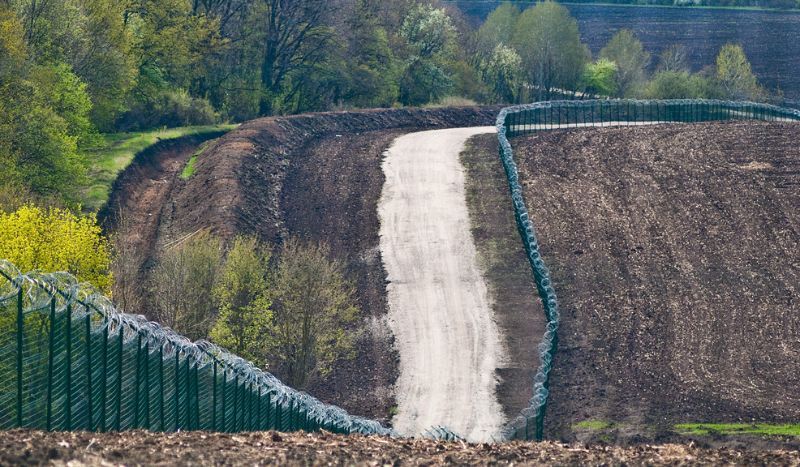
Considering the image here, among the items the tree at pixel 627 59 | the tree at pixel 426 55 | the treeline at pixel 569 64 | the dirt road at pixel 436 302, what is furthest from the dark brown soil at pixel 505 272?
the tree at pixel 627 59

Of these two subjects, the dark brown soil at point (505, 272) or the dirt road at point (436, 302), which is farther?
the dark brown soil at point (505, 272)

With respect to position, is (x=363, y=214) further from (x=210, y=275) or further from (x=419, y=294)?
(x=210, y=275)

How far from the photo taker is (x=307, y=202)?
53344 millimetres

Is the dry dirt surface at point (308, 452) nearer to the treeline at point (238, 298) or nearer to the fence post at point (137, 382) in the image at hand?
the fence post at point (137, 382)

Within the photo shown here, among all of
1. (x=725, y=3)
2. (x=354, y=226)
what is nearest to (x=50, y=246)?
(x=354, y=226)

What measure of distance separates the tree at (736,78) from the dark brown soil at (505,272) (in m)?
46.7

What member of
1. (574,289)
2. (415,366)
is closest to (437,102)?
(574,289)

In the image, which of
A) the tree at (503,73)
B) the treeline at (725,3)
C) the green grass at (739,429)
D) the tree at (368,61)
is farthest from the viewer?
the treeline at (725,3)

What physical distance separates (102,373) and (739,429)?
18.7 metres

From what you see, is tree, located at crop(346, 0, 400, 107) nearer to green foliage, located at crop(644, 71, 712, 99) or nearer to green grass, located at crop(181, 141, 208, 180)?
green grass, located at crop(181, 141, 208, 180)

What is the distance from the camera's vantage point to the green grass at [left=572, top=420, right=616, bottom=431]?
31.7 m

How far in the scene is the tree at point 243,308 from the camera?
33.4 m

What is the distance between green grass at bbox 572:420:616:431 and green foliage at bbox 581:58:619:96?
83.1 meters

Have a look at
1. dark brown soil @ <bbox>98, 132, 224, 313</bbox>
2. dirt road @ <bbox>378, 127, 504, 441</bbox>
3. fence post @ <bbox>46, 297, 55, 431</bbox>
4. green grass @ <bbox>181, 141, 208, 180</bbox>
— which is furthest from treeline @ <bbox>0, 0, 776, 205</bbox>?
fence post @ <bbox>46, 297, 55, 431</bbox>
